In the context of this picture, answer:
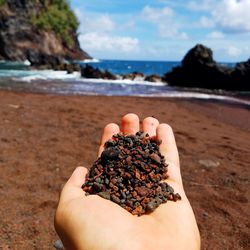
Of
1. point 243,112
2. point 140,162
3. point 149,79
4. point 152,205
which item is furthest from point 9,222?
point 149,79

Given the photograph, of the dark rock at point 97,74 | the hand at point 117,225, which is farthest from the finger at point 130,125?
the dark rock at point 97,74

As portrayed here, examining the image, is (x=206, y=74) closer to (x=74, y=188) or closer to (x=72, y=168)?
(x=72, y=168)

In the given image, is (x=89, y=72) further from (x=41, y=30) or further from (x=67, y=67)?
(x=41, y=30)

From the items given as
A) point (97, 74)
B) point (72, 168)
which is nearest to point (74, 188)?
point (72, 168)

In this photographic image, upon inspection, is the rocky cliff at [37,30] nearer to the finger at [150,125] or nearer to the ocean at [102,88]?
the ocean at [102,88]

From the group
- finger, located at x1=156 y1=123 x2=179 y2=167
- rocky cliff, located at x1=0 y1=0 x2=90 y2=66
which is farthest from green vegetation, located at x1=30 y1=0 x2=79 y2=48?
finger, located at x1=156 y1=123 x2=179 y2=167

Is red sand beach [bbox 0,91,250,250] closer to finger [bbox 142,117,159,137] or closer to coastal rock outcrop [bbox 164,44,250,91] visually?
finger [bbox 142,117,159,137]
